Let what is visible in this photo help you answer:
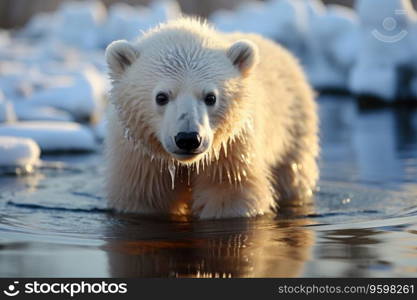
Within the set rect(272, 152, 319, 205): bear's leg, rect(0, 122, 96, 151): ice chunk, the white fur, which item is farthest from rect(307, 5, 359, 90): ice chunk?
the white fur

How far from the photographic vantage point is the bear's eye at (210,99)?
5.62 meters

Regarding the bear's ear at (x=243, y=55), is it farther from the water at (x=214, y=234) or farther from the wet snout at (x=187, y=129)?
the water at (x=214, y=234)

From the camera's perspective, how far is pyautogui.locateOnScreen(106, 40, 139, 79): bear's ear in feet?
19.5

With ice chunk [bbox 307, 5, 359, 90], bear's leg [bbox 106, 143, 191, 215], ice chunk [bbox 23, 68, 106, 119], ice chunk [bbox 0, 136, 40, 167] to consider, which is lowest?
bear's leg [bbox 106, 143, 191, 215]

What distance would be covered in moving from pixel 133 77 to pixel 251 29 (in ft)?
58.1

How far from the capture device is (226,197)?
636 centimetres

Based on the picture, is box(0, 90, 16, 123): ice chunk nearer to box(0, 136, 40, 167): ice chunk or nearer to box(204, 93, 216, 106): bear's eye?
Answer: box(0, 136, 40, 167): ice chunk

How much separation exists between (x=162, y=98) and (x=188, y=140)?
0.45m

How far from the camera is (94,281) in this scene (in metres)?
4.37

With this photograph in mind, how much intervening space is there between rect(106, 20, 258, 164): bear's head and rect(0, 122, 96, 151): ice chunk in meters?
4.44

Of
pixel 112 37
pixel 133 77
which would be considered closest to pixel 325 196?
pixel 133 77

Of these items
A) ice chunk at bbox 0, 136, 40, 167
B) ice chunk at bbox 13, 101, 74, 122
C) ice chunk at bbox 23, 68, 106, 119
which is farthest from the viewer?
ice chunk at bbox 23, 68, 106, 119

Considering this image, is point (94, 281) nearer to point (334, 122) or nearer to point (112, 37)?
point (334, 122)
